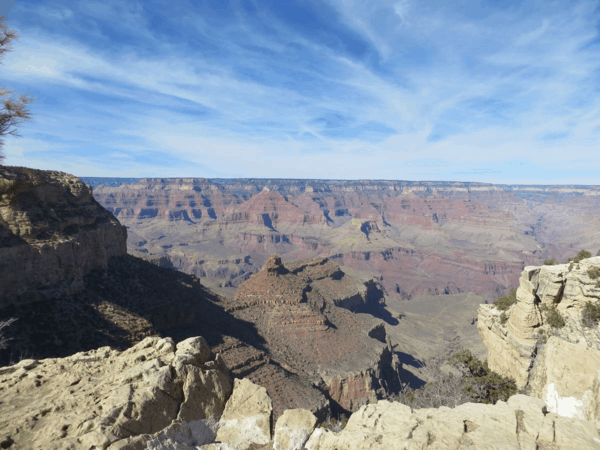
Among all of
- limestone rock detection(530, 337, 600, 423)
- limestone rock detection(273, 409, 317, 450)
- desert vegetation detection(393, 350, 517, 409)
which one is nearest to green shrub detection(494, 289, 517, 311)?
desert vegetation detection(393, 350, 517, 409)

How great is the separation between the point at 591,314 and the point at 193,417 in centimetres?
1926

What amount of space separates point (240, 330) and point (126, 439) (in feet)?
123

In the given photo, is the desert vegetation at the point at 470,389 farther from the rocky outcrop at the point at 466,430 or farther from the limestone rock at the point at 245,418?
the limestone rock at the point at 245,418

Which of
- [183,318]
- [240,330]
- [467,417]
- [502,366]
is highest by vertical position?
[467,417]

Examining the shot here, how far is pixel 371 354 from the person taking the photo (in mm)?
45219

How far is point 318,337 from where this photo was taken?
4597cm

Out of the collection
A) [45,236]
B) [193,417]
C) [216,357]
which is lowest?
[193,417]

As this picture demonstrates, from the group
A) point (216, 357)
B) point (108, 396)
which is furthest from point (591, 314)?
point (108, 396)

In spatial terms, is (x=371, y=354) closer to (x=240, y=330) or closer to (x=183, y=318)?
(x=240, y=330)

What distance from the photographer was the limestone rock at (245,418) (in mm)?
9383

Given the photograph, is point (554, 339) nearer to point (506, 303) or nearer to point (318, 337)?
point (506, 303)

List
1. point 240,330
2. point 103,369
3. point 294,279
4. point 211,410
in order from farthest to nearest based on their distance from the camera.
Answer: point 294,279 → point 240,330 → point 103,369 → point 211,410

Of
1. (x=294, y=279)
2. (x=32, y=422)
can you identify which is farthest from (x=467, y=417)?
(x=294, y=279)

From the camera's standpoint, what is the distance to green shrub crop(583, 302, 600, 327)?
1627 centimetres
